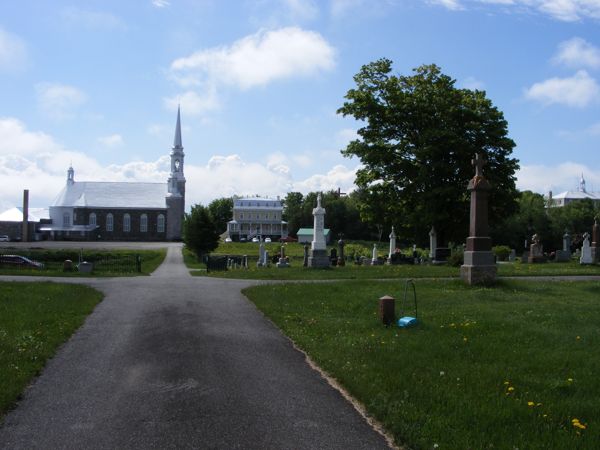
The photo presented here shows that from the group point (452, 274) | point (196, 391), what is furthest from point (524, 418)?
point (452, 274)

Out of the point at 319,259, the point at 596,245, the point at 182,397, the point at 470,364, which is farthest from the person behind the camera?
the point at 596,245

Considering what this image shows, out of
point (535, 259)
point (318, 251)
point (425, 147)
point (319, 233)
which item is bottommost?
point (535, 259)

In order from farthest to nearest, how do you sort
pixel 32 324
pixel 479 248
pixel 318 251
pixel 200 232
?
1. pixel 200 232
2. pixel 318 251
3. pixel 479 248
4. pixel 32 324

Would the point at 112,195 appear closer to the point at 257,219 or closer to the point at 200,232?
the point at 257,219

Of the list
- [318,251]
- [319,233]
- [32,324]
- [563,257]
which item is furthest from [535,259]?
[32,324]

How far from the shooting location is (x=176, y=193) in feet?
357

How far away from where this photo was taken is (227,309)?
14695 mm

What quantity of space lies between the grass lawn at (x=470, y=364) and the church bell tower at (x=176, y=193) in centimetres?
9403

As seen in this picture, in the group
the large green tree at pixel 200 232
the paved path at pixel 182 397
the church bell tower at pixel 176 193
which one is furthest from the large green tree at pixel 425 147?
the church bell tower at pixel 176 193

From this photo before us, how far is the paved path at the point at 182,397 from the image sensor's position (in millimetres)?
5840

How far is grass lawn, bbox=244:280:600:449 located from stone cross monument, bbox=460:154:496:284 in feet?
10.6

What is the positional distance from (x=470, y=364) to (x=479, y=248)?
37.7 ft

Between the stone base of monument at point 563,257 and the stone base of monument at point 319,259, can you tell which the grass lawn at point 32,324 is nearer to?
the stone base of monument at point 319,259

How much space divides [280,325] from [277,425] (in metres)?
6.24
